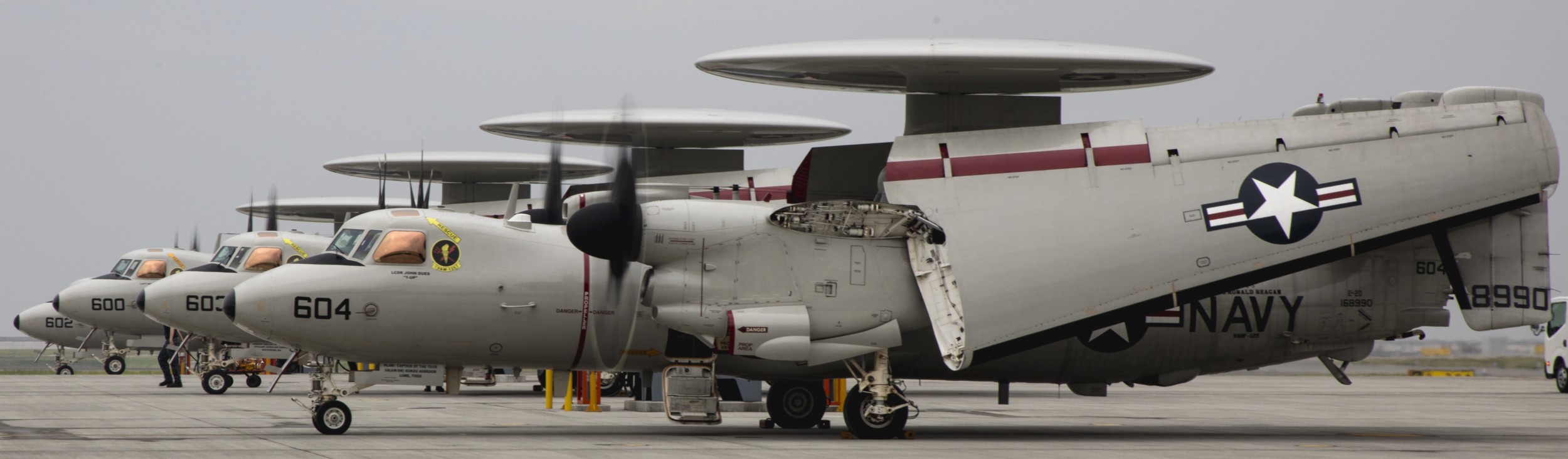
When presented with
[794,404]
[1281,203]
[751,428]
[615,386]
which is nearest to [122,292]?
[615,386]

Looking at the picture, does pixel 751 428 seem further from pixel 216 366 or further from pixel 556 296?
pixel 216 366

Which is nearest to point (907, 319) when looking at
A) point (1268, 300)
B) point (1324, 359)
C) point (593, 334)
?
point (593, 334)

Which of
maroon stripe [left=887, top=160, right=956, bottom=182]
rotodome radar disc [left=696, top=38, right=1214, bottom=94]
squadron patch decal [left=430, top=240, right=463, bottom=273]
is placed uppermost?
rotodome radar disc [left=696, top=38, right=1214, bottom=94]

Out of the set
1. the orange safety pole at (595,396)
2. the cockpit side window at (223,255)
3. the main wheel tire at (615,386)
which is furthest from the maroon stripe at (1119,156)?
the main wheel tire at (615,386)

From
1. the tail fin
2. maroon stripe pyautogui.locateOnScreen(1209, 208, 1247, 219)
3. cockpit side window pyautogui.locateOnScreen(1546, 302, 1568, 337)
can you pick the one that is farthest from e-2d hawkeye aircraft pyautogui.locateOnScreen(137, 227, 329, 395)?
cockpit side window pyautogui.locateOnScreen(1546, 302, 1568, 337)

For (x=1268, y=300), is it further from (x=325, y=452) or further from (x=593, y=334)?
(x=325, y=452)

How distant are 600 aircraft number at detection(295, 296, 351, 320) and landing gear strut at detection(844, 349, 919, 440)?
680 cm

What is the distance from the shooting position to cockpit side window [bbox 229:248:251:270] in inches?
1047

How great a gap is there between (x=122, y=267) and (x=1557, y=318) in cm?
3670

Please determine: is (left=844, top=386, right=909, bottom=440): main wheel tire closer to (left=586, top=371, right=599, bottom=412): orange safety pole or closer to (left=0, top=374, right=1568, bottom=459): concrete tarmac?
(left=0, top=374, right=1568, bottom=459): concrete tarmac

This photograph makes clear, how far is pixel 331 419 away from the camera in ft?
61.7

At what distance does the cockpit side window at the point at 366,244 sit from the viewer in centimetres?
1866

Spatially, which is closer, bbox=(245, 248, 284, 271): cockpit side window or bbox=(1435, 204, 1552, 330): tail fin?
bbox=(1435, 204, 1552, 330): tail fin

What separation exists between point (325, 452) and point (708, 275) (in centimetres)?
539
